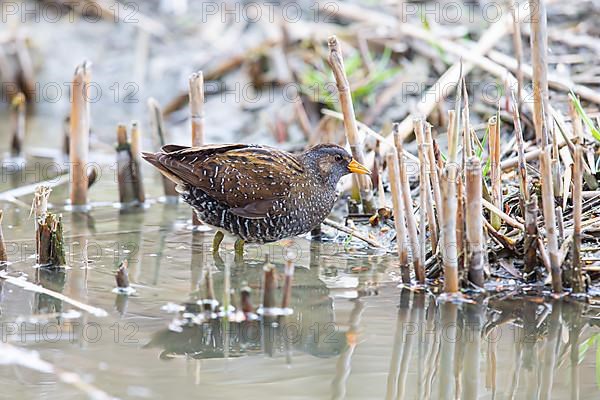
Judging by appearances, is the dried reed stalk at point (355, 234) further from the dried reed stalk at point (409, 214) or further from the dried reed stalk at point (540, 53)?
the dried reed stalk at point (540, 53)

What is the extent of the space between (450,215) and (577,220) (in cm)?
61

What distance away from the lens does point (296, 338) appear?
432 cm

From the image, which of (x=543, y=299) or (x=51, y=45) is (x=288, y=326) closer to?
(x=543, y=299)

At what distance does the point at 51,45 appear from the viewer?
1069 centimetres

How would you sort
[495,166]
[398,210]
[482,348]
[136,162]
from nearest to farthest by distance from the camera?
[482,348]
[398,210]
[495,166]
[136,162]

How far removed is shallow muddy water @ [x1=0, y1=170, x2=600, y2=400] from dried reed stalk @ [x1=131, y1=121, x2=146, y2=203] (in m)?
1.42

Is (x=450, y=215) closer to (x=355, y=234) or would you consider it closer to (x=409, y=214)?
(x=409, y=214)

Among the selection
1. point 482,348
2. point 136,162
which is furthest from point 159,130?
point 482,348

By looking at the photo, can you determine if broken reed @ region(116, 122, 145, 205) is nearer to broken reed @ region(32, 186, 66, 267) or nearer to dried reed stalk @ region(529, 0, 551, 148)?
broken reed @ region(32, 186, 66, 267)

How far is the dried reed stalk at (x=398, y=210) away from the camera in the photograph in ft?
15.2

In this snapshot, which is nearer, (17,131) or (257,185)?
(257,185)

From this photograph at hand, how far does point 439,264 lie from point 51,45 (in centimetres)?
691

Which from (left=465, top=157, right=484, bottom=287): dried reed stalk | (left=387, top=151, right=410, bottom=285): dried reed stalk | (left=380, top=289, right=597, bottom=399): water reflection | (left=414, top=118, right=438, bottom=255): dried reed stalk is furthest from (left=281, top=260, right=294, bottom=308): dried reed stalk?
(left=465, top=157, right=484, bottom=287): dried reed stalk

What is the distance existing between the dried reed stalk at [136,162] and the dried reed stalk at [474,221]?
2871mm
